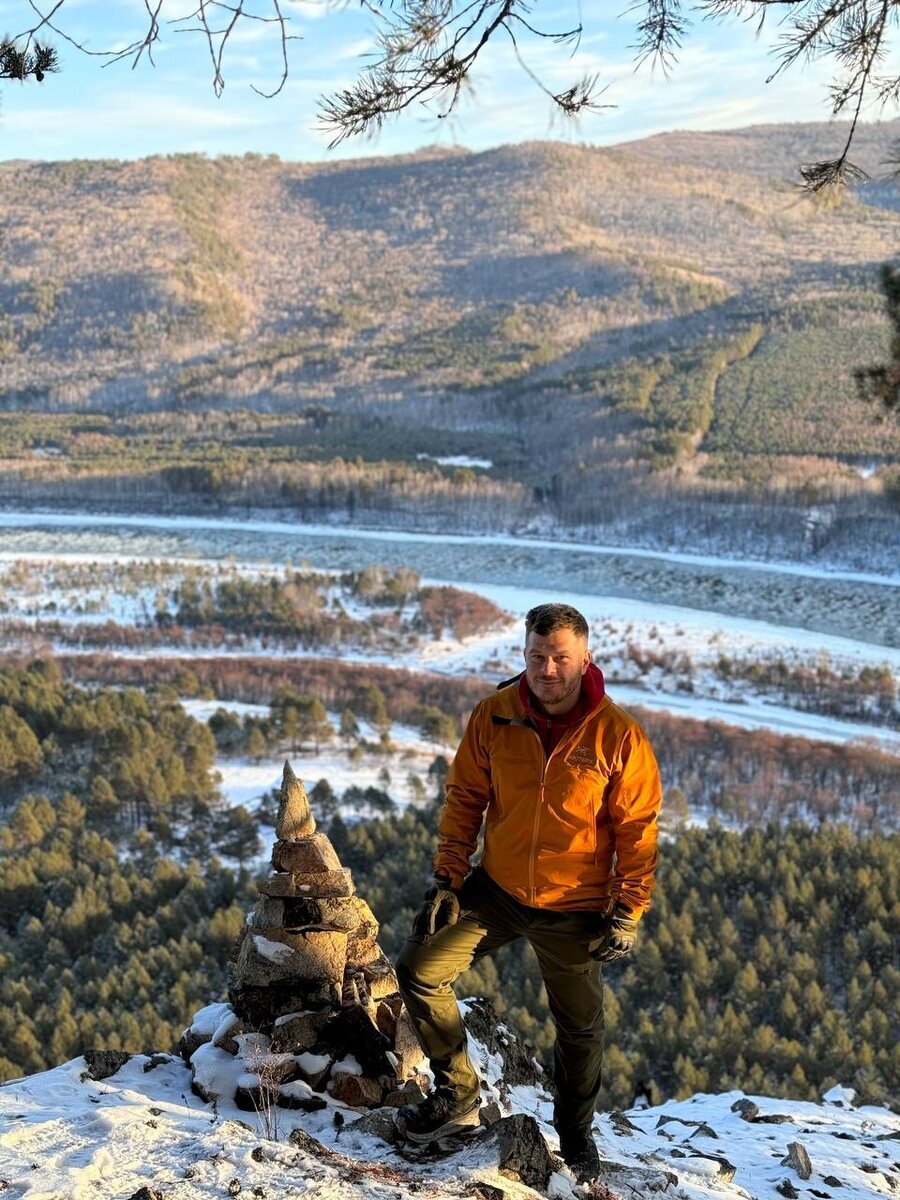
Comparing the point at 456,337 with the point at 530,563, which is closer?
the point at 530,563

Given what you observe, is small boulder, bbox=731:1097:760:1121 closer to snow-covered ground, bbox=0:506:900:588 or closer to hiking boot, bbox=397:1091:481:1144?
hiking boot, bbox=397:1091:481:1144

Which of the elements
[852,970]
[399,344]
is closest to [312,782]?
[852,970]

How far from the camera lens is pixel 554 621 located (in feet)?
11.1

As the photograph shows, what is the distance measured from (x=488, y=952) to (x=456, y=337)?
114909mm

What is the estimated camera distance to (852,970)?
1277 cm

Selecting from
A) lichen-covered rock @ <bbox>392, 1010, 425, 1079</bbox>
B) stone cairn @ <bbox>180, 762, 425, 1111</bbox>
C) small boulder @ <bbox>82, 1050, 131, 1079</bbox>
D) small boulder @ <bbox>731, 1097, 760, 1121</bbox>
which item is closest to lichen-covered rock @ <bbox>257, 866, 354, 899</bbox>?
stone cairn @ <bbox>180, 762, 425, 1111</bbox>

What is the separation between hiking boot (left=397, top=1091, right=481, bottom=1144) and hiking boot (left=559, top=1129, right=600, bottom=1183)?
1.12 feet

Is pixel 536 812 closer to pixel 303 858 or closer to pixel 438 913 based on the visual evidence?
pixel 438 913

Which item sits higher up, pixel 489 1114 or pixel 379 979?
pixel 379 979

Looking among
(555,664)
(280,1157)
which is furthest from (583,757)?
(280,1157)

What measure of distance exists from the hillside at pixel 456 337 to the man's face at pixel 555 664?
2.44m

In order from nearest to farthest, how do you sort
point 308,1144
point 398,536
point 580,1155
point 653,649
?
1. point 308,1144
2. point 580,1155
3. point 653,649
4. point 398,536

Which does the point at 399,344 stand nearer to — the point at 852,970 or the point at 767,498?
the point at 767,498

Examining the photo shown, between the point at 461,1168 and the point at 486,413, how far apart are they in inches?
3341
